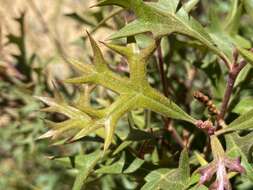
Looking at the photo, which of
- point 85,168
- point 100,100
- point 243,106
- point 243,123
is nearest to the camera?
point 243,123

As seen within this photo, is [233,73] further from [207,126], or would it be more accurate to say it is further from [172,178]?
[172,178]

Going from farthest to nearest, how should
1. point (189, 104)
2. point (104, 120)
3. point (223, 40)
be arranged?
1. point (189, 104)
2. point (223, 40)
3. point (104, 120)

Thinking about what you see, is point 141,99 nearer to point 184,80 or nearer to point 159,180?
point 159,180

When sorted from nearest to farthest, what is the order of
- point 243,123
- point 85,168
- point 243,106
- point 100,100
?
point 243,123, point 85,168, point 243,106, point 100,100

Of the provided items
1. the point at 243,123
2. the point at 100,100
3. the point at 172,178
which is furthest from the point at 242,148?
the point at 100,100

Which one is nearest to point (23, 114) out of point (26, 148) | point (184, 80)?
point (26, 148)

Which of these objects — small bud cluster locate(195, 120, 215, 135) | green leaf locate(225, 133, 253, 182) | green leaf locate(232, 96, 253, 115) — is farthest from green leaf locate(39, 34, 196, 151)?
green leaf locate(232, 96, 253, 115)
